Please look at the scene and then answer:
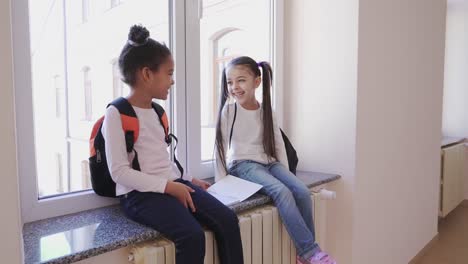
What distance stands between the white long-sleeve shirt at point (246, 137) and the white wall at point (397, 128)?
474 millimetres

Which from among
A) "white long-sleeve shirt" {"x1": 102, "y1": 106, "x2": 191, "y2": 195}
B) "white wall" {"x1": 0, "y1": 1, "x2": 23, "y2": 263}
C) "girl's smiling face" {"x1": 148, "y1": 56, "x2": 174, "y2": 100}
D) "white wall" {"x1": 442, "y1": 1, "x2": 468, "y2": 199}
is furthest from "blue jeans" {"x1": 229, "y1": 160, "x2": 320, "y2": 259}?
"white wall" {"x1": 442, "y1": 1, "x2": 468, "y2": 199}

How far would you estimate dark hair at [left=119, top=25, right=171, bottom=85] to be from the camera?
1.08 meters

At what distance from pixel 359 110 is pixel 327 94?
19 centimetres

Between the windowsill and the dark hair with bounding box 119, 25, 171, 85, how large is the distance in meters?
0.45

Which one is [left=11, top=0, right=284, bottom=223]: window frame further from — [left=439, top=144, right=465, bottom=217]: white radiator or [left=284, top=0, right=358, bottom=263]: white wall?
[left=439, top=144, right=465, bottom=217]: white radiator

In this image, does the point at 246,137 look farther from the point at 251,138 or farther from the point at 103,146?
the point at 103,146

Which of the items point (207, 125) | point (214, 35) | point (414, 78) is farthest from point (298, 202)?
point (414, 78)

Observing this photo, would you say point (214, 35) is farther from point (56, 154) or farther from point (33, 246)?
point (33, 246)

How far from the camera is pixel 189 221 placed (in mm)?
979

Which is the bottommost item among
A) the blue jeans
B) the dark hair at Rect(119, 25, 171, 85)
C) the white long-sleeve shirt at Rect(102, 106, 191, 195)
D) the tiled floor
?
the tiled floor

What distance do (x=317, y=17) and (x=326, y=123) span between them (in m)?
0.58

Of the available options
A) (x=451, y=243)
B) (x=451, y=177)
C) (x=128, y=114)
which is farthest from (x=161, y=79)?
(x=451, y=177)

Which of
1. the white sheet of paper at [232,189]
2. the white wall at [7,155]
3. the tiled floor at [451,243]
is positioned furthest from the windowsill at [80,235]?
the tiled floor at [451,243]

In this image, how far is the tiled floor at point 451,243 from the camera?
2.50 meters
